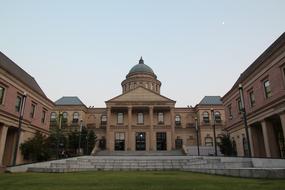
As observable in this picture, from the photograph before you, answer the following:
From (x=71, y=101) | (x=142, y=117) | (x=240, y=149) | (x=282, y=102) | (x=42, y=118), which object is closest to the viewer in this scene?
(x=282, y=102)

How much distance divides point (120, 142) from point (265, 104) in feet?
86.8

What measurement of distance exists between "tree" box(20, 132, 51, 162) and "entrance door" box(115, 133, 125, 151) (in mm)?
16424

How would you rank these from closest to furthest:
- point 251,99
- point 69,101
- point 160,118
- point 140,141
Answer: point 251,99, point 140,141, point 160,118, point 69,101

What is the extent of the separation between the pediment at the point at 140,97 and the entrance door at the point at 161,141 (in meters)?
6.10

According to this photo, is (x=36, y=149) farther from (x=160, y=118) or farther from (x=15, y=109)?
(x=160, y=118)

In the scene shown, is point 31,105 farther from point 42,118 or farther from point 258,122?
point 258,122

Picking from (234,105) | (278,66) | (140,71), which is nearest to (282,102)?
(278,66)

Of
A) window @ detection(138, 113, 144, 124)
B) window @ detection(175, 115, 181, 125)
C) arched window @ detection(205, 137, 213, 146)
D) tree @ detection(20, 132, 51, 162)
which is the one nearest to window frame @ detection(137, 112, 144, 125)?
window @ detection(138, 113, 144, 124)

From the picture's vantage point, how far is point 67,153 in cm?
3488

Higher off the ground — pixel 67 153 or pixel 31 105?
pixel 31 105

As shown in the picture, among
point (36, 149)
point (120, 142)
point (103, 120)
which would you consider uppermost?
point (103, 120)

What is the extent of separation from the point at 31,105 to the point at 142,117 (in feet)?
65.8

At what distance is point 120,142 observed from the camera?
4288 cm

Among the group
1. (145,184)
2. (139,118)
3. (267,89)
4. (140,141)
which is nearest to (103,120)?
(139,118)
